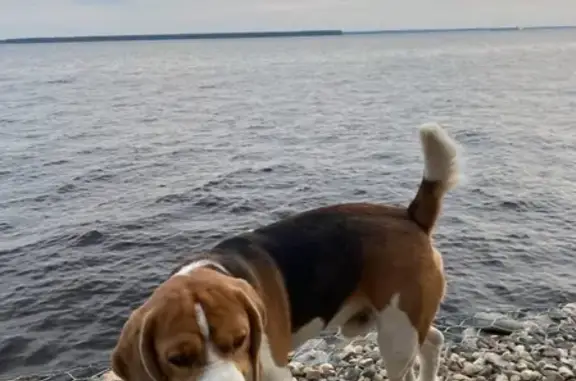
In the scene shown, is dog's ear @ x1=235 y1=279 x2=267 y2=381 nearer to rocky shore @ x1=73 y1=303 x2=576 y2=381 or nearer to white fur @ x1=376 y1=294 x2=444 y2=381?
white fur @ x1=376 y1=294 x2=444 y2=381

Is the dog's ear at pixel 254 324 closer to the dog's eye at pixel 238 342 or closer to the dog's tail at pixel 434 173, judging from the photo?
the dog's eye at pixel 238 342

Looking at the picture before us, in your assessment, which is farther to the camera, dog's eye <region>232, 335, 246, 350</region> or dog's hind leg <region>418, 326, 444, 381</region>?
dog's hind leg <region>418, 326, 444, 381</region>

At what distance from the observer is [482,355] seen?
871 centimetres

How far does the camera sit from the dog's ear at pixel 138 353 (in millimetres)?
4500

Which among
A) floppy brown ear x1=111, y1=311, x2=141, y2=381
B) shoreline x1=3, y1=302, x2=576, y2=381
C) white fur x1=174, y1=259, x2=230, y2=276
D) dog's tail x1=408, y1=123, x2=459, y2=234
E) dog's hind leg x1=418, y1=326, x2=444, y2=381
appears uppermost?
dog's tail x1=408, y1=123, x2=459, y2=234

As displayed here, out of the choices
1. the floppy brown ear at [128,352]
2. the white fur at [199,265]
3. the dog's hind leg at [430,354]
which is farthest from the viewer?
the dog's hind leg at [430,354]

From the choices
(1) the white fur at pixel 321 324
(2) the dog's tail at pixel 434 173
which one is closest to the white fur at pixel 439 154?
(2) the dog's tail at pixel 434 173

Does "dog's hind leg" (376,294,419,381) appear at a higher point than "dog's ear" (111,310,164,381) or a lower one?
lower

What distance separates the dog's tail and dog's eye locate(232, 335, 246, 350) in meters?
2.37

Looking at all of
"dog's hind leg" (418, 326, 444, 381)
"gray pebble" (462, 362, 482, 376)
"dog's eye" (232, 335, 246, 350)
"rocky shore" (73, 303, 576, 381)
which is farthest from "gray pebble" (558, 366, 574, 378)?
"dog's eye" (232, 335, 246, 350)

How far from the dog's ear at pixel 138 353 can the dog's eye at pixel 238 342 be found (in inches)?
18.5

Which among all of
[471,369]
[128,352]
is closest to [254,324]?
[128,352]

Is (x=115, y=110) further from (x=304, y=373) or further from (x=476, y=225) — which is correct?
(x=304, y=373)

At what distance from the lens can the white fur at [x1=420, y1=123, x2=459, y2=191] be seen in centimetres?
627
